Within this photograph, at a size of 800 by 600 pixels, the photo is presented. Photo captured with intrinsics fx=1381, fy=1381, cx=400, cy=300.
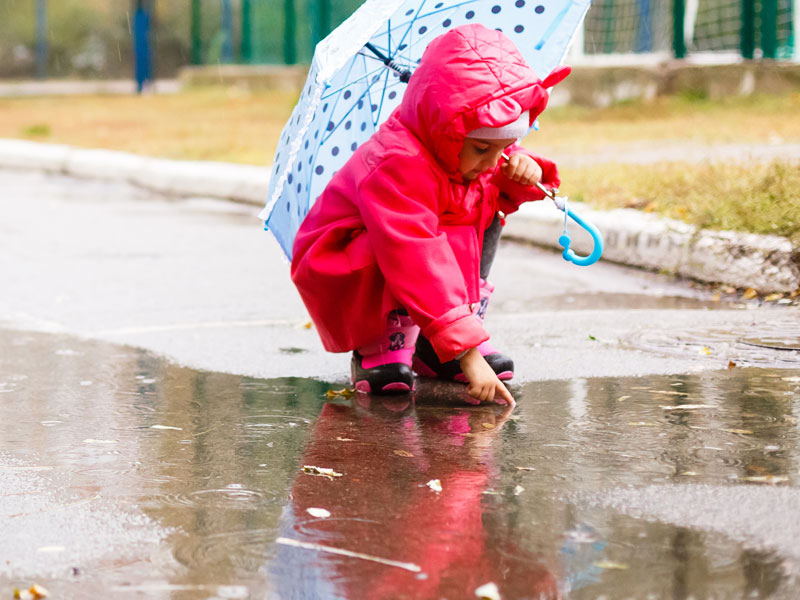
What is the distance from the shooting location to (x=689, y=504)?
2.89 metres

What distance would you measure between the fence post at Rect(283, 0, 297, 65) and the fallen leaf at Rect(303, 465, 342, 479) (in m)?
20.2

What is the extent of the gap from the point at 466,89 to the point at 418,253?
0.44m

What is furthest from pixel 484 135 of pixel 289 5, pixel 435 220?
pixel 289 5

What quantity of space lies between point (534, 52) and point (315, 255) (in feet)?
3.60

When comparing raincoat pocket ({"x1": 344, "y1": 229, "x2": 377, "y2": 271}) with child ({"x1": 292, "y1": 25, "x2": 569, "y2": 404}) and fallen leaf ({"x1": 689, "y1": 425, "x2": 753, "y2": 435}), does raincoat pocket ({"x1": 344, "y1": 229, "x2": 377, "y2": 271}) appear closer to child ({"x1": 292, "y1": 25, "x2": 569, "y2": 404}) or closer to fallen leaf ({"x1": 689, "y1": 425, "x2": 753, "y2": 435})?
child ({"x1": 292, "y1": 25, "x2": 569, "y2": 404})

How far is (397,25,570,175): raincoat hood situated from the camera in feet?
11.7

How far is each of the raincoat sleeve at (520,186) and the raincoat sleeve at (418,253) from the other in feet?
1.36

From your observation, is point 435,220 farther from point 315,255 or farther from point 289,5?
point 289,5

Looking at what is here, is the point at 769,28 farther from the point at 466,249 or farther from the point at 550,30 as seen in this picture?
the point at 466,249

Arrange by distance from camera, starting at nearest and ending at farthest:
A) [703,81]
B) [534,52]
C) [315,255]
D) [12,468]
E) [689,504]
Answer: [689,504]
[12,468]
[315,255]
[534,52]
[703,81]

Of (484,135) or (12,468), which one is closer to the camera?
(12,468)

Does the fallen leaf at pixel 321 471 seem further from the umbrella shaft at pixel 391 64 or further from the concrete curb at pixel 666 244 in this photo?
the concrete curb at pixel 666 244

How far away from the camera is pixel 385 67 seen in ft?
14.9

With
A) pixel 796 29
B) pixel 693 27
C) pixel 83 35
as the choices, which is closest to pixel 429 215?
pixel 796 29
